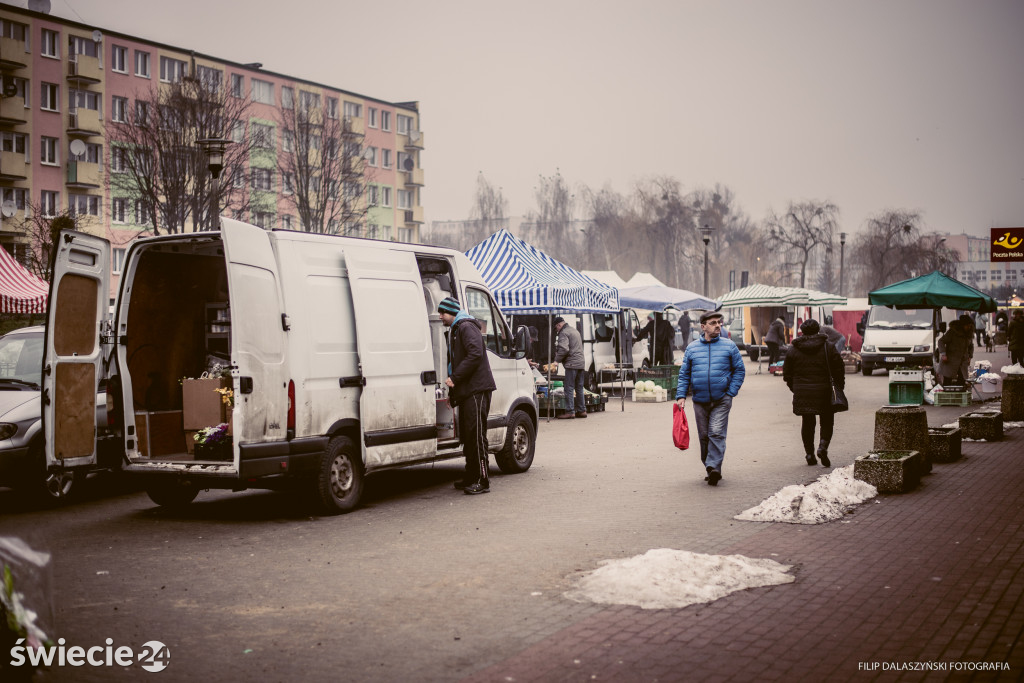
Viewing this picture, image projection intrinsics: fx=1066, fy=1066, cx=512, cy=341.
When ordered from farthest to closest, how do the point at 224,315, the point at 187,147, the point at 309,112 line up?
the point at 309,112 → the point at 187,147 → the point at 224,315

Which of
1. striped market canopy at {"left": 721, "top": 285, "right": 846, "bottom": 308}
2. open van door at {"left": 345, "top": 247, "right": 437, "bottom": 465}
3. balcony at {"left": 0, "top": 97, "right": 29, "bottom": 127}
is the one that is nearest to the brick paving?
open van door at {"left": 345, "top": 247, "right": 437, "bottom": 465}

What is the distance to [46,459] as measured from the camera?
9.59 metres

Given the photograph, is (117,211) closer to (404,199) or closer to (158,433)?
(404,199)

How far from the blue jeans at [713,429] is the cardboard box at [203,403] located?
5.18m

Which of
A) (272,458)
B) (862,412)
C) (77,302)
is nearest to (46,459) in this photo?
(77,302)

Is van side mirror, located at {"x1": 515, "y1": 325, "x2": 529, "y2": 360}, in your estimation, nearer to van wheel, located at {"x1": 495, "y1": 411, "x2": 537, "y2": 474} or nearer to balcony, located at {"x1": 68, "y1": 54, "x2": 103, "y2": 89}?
van wheel, located at {"x1": 495, "y1": 411, "x2": 537, "y2": 474}

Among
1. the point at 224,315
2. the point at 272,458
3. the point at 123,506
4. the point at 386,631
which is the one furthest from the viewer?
the point at 224,315

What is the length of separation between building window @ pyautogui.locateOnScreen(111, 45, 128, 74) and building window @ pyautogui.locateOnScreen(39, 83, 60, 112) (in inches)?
173

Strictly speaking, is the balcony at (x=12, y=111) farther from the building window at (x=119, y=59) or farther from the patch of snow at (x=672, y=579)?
the patch of snow at (x=672, y=579)

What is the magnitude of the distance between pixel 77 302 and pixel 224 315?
213 cm

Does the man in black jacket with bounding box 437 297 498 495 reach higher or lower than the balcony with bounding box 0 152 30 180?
lower

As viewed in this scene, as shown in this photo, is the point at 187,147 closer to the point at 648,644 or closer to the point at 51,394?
the point at 51,394

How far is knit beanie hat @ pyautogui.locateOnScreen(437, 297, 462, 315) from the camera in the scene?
1135cm

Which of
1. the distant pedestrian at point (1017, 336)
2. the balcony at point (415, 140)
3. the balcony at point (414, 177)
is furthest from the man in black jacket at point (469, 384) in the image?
the balcony at point (415, 140)
